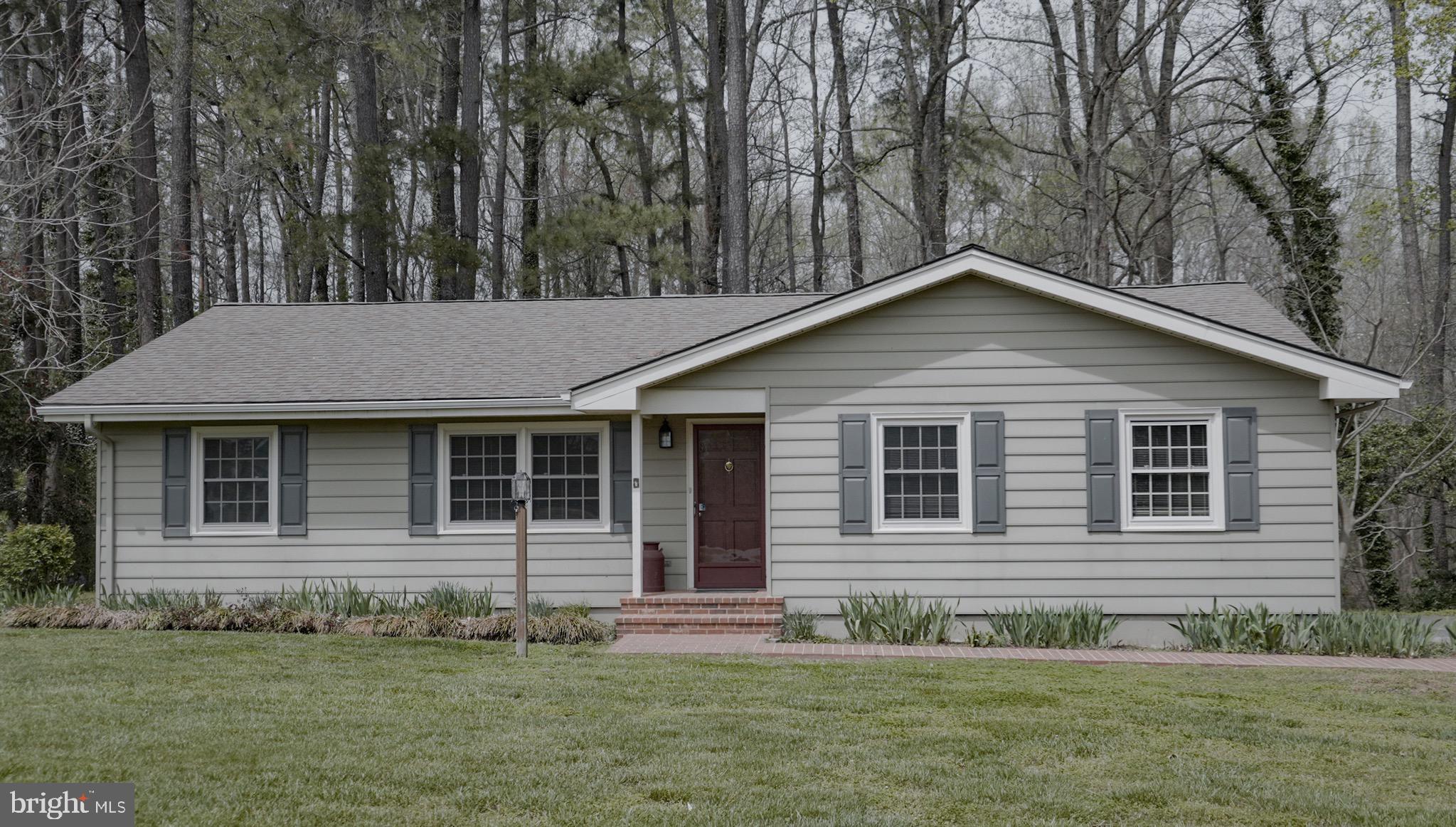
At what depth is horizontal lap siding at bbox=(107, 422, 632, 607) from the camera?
43.7 feet

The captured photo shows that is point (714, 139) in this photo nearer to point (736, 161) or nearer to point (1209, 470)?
point (736, 161)

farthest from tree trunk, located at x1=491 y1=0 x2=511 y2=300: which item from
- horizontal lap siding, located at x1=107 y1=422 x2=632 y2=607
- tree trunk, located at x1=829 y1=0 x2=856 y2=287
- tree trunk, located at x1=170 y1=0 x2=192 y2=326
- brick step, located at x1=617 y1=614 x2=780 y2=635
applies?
brick step, located at x1=617 y1=614 x2=780 y2=635

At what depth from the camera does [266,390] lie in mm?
13391

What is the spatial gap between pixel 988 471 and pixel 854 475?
1.33 metres

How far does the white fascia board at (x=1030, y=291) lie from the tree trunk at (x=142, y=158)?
12038mm

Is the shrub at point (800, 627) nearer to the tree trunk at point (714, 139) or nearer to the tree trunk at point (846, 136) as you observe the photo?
the tree trunk at point (714, 139)

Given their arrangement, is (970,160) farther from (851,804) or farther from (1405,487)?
(851,804)

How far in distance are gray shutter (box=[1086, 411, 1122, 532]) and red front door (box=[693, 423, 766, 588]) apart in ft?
11.8

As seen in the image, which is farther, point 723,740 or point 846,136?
point 846,136

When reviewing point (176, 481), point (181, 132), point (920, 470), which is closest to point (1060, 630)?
point (920, 470)

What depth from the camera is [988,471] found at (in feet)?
39.9

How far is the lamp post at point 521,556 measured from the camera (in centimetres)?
1070

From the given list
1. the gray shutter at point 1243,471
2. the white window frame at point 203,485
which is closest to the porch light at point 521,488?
the white window frame at point 203,485

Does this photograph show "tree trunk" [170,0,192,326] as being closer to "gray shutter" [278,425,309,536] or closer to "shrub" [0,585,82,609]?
"shrub" [0,585,82,609]
